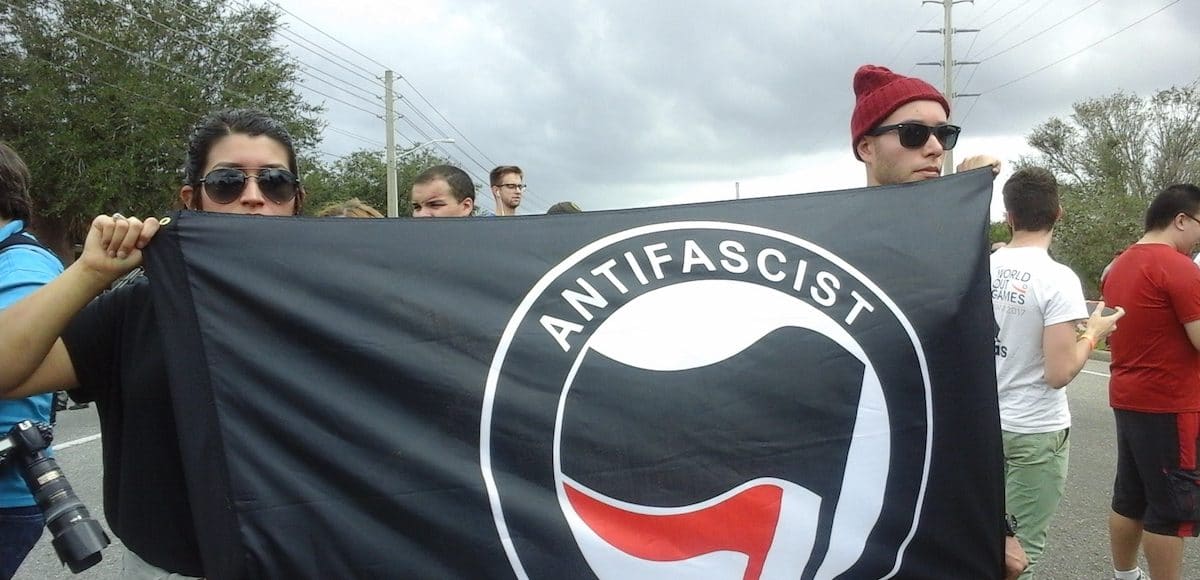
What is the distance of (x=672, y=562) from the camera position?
1.75m

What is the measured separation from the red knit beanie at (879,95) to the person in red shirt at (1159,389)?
1.77 meters

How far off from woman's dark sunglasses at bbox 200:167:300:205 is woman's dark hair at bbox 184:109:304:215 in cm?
5

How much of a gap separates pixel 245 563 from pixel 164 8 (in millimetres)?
23222

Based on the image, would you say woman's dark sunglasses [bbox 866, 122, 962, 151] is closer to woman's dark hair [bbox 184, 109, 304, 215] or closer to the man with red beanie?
the man with red beanie

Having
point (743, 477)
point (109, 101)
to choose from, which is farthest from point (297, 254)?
point (109, 101)

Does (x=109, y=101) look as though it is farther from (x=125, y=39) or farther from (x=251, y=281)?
(x=251, y=281)

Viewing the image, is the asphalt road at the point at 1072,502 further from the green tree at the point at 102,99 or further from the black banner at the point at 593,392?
the green tree at the point at 102,99

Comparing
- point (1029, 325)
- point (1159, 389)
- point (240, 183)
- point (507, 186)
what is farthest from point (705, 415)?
point (507, 186)

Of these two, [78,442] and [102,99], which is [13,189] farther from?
[102,99]

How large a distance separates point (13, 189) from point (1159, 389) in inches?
162

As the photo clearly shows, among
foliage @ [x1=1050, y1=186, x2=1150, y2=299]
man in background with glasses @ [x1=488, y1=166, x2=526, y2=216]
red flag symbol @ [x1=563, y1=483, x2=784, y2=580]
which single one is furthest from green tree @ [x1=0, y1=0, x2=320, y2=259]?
foliage @ [x1=1050, y1=186, x2=1150, y2=299]

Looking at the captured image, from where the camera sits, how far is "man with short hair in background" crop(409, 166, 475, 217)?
178 inches

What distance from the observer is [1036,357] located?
10.1 ft

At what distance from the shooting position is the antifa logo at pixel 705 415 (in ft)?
5.65
